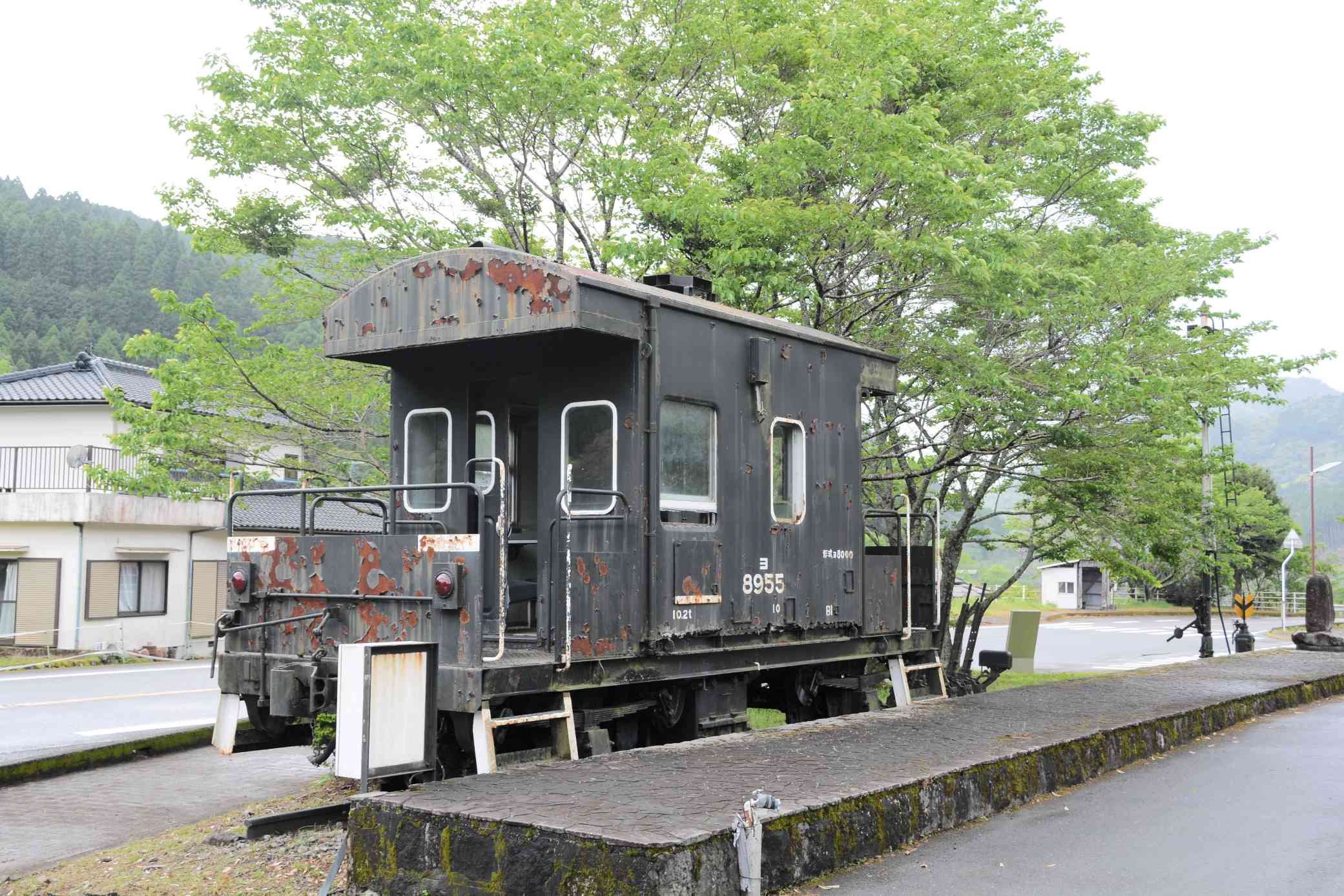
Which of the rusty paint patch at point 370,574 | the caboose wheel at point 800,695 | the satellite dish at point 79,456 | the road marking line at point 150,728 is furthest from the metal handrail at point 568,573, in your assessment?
the satellite dish at point 79,456

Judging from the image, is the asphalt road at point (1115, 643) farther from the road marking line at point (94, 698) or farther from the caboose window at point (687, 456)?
the caboose window at point (687, 456)

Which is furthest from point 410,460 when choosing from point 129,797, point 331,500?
point 129,797

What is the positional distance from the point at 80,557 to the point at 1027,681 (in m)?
22.2

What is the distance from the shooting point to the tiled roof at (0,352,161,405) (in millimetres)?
32062

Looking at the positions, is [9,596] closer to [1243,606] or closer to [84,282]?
[1243,606]

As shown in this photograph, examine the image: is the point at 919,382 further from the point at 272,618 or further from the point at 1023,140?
the point at 272,618

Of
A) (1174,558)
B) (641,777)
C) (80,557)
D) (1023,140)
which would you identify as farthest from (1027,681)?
(80,557)

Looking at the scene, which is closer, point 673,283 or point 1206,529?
point 673,283

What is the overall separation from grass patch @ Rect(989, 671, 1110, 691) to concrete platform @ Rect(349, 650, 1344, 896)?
11.4m

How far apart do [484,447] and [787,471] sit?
2480 mm

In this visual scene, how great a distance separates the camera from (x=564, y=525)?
296 inches

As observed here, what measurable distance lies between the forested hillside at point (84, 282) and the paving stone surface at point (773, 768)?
5053cm

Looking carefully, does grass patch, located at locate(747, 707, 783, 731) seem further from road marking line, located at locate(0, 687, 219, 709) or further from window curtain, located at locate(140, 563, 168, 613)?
window curtain, located at locate(140, 563, 168, 613)

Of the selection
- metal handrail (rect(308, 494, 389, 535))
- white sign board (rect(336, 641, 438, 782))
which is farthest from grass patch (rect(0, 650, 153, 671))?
white sign board (rect(336, 641, 438, 782))
